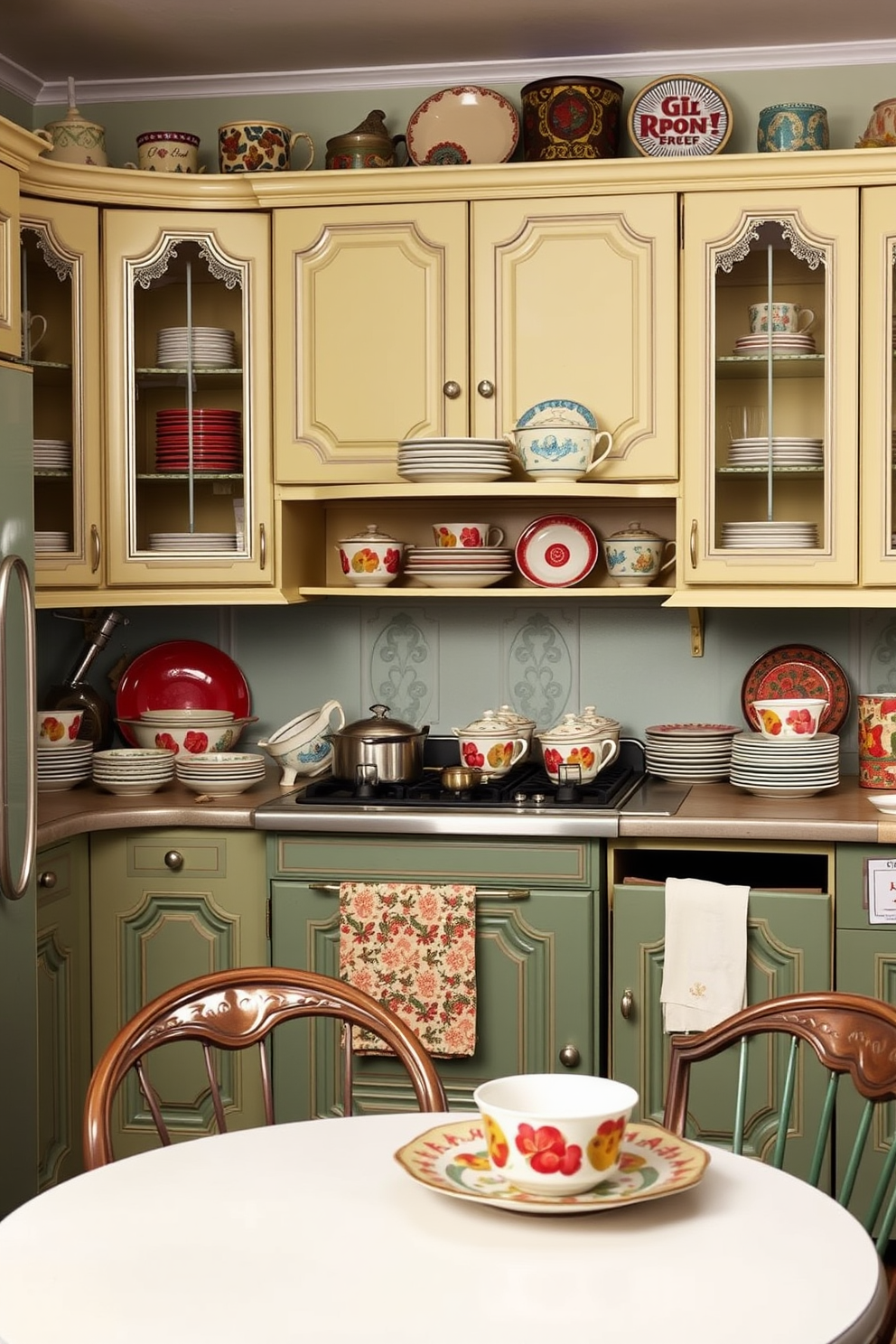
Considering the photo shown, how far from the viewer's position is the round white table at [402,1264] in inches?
44.8

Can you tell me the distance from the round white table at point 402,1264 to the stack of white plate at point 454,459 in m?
2.05

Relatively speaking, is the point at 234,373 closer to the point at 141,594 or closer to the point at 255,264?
the point at 255,264

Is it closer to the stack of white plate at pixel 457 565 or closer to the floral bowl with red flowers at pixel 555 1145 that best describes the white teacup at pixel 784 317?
the stack of white plate at pixel 457 565

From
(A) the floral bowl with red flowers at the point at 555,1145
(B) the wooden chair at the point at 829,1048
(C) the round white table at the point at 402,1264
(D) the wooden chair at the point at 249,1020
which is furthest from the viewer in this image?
(D) the wooden chair at the point at 249,1020

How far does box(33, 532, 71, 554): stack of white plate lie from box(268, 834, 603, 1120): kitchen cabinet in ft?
2.76

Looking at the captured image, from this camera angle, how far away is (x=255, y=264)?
3.46 meters

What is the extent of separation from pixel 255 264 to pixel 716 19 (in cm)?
114

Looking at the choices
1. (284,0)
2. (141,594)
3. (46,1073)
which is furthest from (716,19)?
(46,1073)

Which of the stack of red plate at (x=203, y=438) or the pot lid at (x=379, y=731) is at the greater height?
the stack of red plate at (x=203, y=438)

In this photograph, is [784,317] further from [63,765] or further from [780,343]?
[63,765]

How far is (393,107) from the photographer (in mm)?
3729

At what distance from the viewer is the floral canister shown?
3.52 metres

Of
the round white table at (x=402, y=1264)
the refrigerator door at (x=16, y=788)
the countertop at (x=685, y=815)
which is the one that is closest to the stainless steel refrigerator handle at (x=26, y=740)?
the refrigerator door at (x=16, y=788)

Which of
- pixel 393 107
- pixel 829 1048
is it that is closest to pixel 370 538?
pixel 393 107
